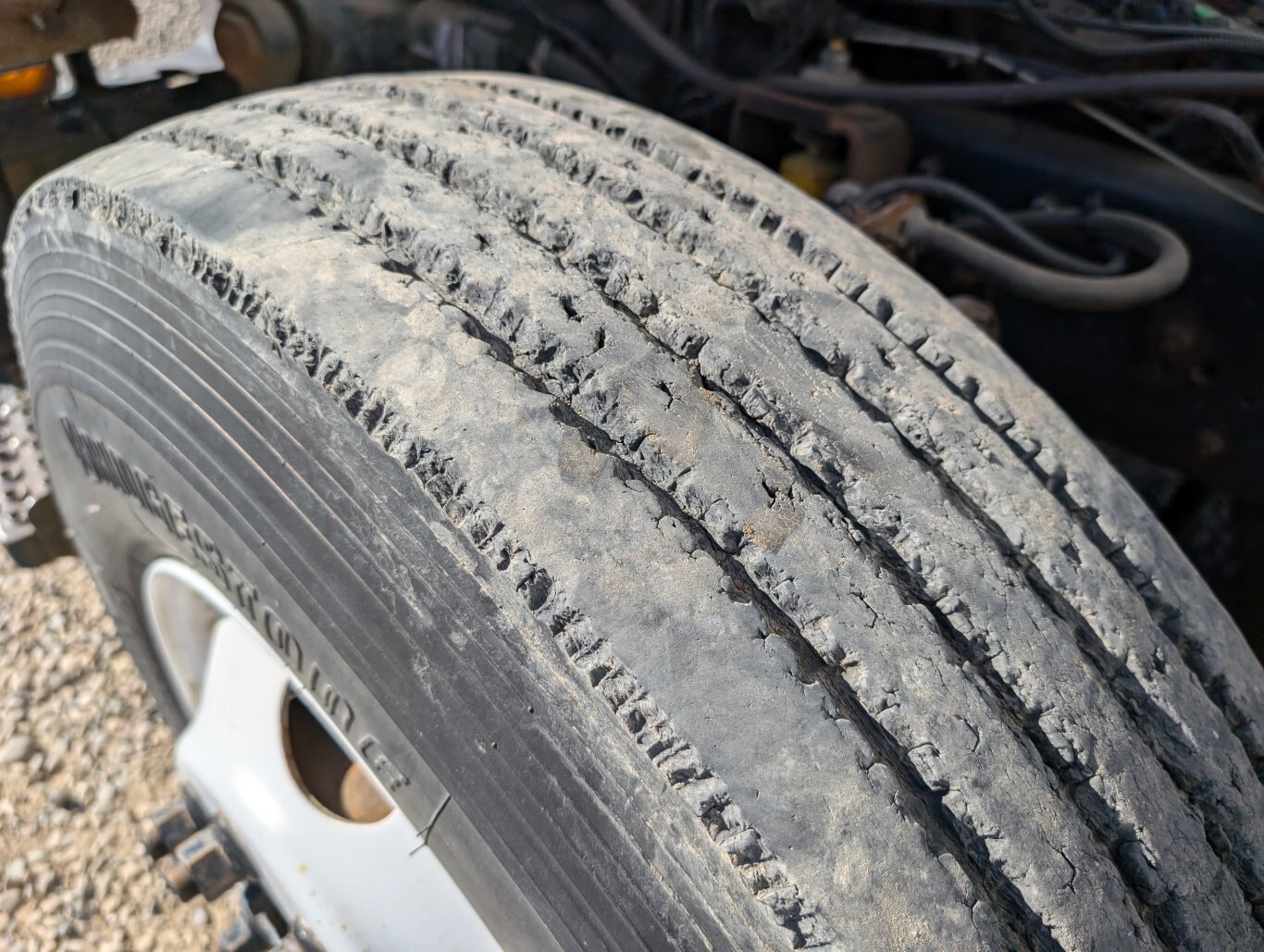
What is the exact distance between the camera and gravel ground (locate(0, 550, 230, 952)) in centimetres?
146

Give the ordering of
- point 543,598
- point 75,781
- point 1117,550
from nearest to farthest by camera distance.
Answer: point 543,598
point 1117,550
point 75,781

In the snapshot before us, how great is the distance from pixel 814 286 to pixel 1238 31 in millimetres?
824

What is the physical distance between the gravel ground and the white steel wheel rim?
0.57 meters

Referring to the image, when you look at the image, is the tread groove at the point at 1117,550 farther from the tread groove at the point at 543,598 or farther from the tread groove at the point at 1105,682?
the tread groove at the point at 543,598

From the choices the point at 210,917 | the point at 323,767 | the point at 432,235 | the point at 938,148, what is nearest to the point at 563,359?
the point at 432,235

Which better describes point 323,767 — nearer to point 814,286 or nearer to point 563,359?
point 563,359

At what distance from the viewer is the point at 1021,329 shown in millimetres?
1460

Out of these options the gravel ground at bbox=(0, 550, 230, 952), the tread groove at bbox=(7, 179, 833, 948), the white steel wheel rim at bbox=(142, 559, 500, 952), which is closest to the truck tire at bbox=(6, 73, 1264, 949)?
the tread groove at bbox=(7, 179, 833, 948)

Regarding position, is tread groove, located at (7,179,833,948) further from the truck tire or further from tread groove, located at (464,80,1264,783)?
tread groove, located at (464,80,1264,783)

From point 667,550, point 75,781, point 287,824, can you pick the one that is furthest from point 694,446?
point 75,781

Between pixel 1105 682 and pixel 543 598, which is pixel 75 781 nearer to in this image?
pixel 543 598

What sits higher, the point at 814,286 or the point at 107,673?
the point at 814,286

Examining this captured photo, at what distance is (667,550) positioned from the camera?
67cm

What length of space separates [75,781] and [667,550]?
142cm
